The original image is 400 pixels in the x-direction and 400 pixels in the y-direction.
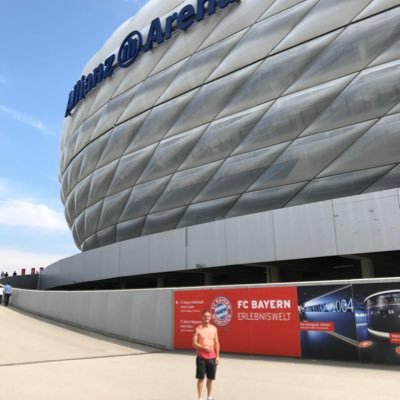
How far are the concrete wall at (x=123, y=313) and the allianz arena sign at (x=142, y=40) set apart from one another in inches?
551

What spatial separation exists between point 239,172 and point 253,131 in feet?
5.91

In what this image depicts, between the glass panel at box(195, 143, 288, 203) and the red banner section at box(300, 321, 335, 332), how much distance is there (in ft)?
29.0

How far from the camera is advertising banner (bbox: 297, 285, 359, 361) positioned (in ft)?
30.1

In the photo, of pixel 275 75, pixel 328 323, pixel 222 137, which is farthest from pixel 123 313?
pixel 275 75

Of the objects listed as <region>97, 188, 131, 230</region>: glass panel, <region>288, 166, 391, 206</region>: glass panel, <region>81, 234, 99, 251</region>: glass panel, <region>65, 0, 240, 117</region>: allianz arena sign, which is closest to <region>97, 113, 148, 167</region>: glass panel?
<region>97, 188, 131, 230</region>: glass panel

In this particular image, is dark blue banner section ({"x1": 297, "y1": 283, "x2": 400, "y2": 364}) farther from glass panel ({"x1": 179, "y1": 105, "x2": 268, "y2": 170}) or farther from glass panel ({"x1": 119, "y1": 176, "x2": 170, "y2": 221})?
glass panel ({"x1": 119, "y1": 176, "x2": 170, "y2": 221})

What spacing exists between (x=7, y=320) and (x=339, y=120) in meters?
14.2

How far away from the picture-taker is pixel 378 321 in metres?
8.84

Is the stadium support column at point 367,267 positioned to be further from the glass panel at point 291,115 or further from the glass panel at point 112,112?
the glass panel at point 112,112

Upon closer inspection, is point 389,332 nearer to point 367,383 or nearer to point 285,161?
point 367,383

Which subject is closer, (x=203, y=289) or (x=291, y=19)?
(x=203, y=289)

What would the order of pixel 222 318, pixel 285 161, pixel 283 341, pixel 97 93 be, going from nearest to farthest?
1. pixel 283 341
2. pixel 222 318
3. pixel 285 161
4. pixel 97 93

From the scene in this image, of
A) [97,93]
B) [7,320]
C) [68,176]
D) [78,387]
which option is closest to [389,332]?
[78,387]

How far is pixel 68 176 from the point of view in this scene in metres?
31.7
